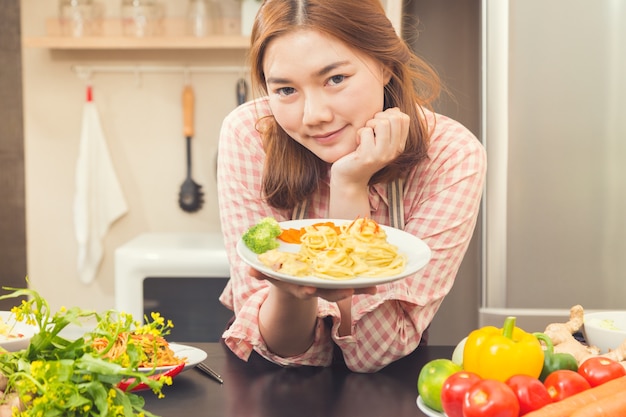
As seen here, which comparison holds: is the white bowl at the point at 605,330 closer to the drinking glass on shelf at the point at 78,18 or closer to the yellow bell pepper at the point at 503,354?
the yellow bell pepper at the point at 503,354

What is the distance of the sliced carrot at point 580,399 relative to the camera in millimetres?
1050

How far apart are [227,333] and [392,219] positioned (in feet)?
1.53

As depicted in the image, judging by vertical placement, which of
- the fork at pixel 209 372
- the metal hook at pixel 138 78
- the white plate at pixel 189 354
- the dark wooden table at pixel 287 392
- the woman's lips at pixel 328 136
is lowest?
the dark wooden table at pixel 287 392

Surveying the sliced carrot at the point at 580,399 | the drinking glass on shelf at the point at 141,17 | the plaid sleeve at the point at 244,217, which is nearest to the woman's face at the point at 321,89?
the plaid sleeve at the point at 244,217

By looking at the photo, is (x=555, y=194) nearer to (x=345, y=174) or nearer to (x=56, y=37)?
(x=345, y=174)

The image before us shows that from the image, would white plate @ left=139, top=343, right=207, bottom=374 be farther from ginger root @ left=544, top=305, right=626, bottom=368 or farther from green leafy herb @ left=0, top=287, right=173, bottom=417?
ginger root @ left=544, top=305, right=626, bottom=368

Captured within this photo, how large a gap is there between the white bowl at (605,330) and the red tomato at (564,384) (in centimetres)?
24

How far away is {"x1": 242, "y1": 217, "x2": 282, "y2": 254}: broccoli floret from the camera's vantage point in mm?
1246

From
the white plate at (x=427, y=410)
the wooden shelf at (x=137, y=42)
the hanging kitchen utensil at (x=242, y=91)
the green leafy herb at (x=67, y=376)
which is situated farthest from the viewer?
the hanging kitchen utensil at (x=242, y=91)

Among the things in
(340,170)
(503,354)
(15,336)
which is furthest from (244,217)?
(503,354)

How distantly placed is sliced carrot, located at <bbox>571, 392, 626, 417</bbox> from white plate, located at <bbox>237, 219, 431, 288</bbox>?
29cm

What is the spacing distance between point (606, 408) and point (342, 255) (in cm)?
43

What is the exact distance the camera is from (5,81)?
3.56m

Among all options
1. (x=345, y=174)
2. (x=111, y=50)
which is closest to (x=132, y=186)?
(x=111, y=50)
